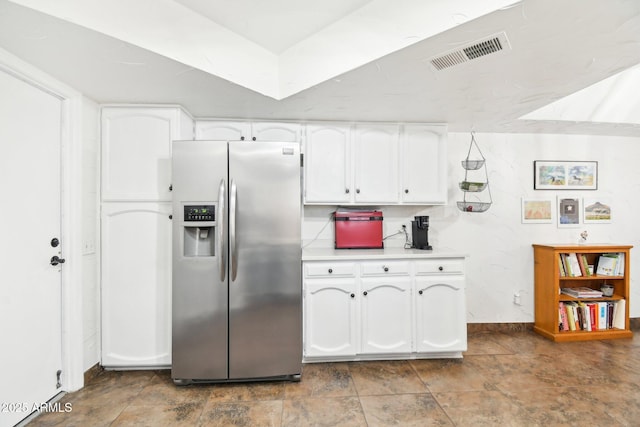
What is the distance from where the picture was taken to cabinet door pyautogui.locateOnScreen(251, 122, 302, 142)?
2.81 meters

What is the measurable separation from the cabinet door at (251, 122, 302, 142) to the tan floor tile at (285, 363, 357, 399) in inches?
77.8

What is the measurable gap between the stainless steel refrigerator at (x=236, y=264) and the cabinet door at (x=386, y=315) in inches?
24.3

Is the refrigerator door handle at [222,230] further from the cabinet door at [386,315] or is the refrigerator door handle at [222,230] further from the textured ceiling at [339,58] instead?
the cabinet door at [386,315]

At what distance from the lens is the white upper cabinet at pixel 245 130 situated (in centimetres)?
279

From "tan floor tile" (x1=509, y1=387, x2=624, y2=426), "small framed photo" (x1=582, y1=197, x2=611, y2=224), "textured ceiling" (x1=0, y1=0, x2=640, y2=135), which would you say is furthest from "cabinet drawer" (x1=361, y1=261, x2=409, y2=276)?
"small framed photo" (x1=582, y1=197, x2=611, y2=224)

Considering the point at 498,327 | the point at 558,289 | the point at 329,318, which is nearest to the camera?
the point at 329,318

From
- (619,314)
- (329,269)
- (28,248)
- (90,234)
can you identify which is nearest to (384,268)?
(329,269)

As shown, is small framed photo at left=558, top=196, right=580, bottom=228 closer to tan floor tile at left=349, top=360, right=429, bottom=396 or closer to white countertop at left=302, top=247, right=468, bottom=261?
white countertop at left=302, top=247, right=468, bottom=261

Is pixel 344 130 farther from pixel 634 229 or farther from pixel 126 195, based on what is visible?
pixel 634 229

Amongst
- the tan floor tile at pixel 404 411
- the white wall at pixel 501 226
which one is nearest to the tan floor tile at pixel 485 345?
the white wall at pixel 501 226

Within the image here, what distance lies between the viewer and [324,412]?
6.47 feet

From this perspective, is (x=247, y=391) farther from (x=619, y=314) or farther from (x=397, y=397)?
(x=619, y=314)

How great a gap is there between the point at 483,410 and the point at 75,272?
289 centimetres

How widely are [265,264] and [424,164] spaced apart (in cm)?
177
